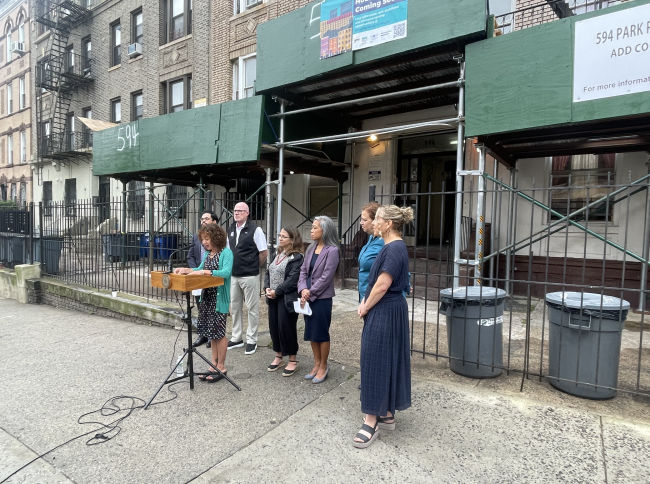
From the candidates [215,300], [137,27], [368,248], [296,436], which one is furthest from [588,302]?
[137,27]

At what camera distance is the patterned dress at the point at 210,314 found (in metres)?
4.09

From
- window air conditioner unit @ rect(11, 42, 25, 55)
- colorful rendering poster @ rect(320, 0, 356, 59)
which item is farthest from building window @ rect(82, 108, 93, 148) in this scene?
colorful rendering poster @ rect(320, 0, 356, 59)

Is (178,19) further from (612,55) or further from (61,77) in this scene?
(612,55)

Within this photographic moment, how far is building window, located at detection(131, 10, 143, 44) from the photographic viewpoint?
1627cm

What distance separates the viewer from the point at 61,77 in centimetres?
1900

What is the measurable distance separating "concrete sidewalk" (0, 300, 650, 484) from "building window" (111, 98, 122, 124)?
51.4 feet

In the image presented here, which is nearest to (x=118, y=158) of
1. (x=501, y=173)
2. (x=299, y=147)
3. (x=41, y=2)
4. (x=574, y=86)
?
(x=299, y=147)

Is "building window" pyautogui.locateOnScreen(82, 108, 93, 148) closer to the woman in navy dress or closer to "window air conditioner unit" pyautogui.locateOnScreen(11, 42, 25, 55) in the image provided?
"window air conditioner unit" pyautogui.locateOnScreen(11, 42, 25, 55)

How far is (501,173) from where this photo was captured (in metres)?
8.46

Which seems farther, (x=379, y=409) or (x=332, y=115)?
(x=332, y=115)

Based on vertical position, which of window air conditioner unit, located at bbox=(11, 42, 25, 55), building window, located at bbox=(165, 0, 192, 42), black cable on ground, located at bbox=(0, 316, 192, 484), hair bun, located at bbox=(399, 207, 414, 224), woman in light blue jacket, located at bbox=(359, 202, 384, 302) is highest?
window air conditioner unit, located at bbox=(11, 42, 25, 55)

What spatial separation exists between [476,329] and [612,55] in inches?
155

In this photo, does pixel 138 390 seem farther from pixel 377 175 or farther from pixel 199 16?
pixel 199 16

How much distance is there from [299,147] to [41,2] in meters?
20.5
